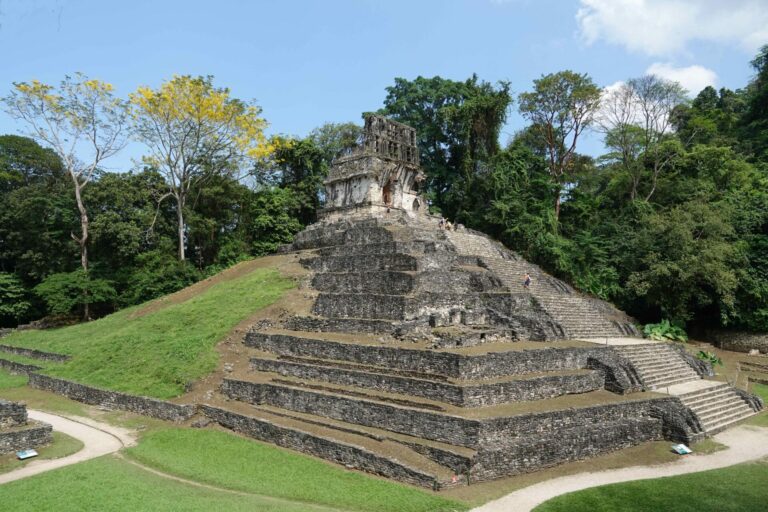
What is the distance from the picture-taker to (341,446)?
1145 cm

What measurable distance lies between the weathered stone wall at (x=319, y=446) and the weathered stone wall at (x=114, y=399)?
2.68 feet

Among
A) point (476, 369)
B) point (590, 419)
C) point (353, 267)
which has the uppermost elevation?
point (353, 267)

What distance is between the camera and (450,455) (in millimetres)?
10562

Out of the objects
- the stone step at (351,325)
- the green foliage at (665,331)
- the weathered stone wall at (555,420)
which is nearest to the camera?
the weathered stone wall at (555,420)

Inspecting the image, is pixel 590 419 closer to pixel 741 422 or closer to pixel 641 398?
pixel 641 398

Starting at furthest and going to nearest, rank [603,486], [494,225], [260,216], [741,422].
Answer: [260,216] < [494,225] < [741,422] < [603,486]

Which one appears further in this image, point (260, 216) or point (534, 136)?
point (534, 136)

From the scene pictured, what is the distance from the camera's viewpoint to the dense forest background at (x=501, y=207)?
895 inches

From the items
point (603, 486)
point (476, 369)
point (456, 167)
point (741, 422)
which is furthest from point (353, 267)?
point (456, 167)

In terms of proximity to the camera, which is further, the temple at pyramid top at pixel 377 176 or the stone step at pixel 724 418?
the temple at pyramid top at pixel 377 176

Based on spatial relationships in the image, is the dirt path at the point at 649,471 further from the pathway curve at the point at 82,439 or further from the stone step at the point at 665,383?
the pathway curve at the point at 82,439

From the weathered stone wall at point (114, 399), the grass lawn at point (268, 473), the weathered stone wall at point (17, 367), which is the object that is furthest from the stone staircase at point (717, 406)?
the weathered stone wall at point (17, 367)

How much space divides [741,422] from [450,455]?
10052mm

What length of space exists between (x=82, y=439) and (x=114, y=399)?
294 centimetres
